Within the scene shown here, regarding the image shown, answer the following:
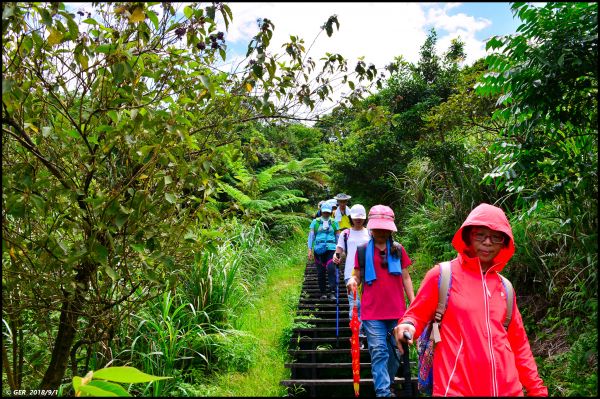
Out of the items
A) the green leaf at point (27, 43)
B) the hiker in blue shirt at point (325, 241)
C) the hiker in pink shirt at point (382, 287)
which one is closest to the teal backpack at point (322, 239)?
the hiker in blue shirt at point (325, 241)

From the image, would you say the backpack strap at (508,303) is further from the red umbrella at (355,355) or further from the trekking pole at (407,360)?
the red umbrella at (355,355)

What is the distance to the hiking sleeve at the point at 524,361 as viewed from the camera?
2.24 m

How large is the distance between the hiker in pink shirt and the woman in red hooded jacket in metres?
1.53

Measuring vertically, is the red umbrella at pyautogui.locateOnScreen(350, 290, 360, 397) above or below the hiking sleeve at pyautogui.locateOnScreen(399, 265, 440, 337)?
below

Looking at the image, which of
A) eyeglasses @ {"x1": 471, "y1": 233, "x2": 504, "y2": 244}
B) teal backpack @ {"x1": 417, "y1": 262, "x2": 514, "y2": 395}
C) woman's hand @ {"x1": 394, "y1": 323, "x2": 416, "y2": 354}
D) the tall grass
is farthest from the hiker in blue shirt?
woman's hand @ {"x1": 394, "y1": 323, "x2": 416, "y2": 354}

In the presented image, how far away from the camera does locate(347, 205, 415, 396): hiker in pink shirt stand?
401 centimetres

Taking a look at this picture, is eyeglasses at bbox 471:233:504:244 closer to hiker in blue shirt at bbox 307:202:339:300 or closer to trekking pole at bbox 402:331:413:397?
trekking pole at bbox 402:331:413:397

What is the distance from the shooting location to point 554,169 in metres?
3.73

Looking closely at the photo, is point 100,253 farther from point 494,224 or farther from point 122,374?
point 494,224

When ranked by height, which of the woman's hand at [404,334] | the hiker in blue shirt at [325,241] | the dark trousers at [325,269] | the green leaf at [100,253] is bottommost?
the woman's hand at [404,334]

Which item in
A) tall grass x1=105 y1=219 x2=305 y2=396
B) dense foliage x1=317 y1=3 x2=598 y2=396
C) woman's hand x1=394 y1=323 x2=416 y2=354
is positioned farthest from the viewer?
tall grass x1=105 y1=219 x2=305 y2=396

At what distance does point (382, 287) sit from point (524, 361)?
5.91 ft

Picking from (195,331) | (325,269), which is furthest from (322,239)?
(195,331)

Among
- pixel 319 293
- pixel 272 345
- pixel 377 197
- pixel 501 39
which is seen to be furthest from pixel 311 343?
pixel 377 197
